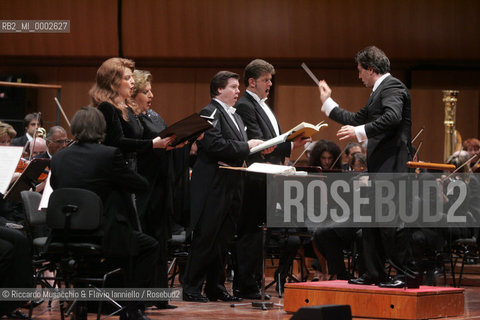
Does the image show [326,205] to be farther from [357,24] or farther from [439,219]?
[357,24]

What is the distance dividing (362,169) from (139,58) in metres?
4.87

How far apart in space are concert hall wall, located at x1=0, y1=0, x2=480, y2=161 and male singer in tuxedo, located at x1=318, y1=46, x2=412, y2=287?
5.67m

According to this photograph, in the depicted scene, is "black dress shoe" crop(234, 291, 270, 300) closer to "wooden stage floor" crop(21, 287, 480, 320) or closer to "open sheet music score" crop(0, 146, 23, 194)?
"wooden stage floor" crop(21, 287, 480, 320)

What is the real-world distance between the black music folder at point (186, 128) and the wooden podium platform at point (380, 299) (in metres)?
1.16

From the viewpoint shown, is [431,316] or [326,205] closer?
[431,316]

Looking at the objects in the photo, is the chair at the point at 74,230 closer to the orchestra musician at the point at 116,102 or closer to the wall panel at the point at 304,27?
the orchestra musician at the point at 116,102

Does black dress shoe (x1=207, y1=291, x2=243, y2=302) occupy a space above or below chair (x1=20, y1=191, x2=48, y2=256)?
below

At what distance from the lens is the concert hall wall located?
1016 centimetres

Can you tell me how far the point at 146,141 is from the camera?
436 cm

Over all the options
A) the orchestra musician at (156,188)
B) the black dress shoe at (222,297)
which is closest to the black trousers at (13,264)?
the orchestra musician at (156,188)

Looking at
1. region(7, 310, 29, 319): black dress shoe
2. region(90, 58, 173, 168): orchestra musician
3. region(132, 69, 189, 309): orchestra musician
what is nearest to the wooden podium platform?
region(132, 69, 189, 309): orchestra musician

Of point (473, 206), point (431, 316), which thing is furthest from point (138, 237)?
point (473, 206)

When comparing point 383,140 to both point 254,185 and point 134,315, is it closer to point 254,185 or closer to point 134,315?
point 254,185

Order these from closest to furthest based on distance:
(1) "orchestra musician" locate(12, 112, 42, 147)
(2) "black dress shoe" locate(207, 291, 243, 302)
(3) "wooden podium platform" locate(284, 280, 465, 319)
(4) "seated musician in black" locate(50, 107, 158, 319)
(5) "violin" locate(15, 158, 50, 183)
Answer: (4) "seated musician in black" locate(50, 107, 158, 319) → (3) "wooden podium platform" locate(284, 280, 465, 319) → (2) "black dress shoe" locate(207, 291, 243, 302) → (5) "violin" locate(15, 158, 50, 183) → (1) "orchestra musician" locate(12, 112, 42, 147)
